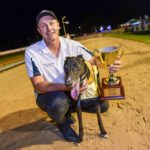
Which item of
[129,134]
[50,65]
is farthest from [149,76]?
[50,65]

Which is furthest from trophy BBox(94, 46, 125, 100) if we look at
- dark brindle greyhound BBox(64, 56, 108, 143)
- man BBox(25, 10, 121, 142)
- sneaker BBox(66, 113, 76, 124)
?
sneaker BBox(66, 113, 76, 124)

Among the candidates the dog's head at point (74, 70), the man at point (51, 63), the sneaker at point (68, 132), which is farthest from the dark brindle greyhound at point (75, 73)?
the sneaker at point (68, 132)

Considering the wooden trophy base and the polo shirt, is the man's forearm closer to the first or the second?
the polo shirt

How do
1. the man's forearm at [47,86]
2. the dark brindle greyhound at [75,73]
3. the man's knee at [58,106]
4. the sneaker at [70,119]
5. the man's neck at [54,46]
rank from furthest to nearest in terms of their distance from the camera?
the sneaker at [70,119], the man's neck at [54,46], the man's knee at [58,106], the man's forearm at [47,86], the dark brindle greyhound at [75,73]

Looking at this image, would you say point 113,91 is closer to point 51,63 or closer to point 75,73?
point 75,73

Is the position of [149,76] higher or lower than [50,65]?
lower

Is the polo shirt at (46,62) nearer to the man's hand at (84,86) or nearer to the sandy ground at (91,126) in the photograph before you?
the man's hand at (84,86)

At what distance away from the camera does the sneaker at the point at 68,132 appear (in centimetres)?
370

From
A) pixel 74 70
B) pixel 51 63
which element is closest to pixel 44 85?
pixel 51 63

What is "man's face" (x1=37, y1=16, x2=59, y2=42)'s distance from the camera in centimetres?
344

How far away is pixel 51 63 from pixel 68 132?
0.95 metres

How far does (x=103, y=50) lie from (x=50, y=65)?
0.67 metres

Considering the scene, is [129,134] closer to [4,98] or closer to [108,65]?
[108,65]

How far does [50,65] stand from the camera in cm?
354
